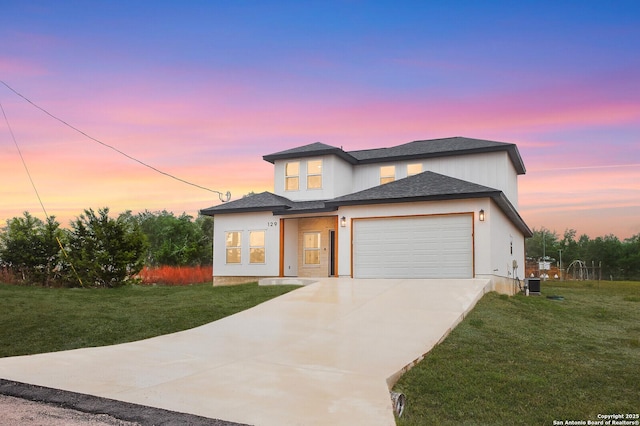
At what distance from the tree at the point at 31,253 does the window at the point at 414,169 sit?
599 inches

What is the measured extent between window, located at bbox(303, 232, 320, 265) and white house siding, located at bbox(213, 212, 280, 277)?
1611 millimetres

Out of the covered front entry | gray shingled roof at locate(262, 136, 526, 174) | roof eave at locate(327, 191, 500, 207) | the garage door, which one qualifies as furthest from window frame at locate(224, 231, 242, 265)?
the garage door

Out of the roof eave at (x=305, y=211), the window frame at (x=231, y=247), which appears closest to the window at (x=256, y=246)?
the window frame at (x=231, y=247)

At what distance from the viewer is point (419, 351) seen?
851 centimetres

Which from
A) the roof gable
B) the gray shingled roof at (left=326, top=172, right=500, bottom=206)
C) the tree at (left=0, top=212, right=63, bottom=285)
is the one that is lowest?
the tree at (left=0, top=212, right=63, bottom=285)

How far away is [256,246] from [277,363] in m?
14.0

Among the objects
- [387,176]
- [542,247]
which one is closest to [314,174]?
[387,176]

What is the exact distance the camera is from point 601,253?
60.8 meters

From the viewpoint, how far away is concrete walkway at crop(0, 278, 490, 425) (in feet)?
18.1

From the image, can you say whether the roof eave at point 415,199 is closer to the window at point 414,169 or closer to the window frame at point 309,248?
the window frame at point 309,248

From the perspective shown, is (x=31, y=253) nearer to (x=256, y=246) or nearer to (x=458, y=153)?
(x=256, y=246)

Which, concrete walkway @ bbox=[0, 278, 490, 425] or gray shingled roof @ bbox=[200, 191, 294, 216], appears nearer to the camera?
concrete walkway @ bbox=[0, 278, 490, 425]

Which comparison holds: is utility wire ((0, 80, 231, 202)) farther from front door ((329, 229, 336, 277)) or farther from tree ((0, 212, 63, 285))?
front door ((329, 229, 336, 277))

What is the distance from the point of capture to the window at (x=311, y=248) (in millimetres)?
22047
